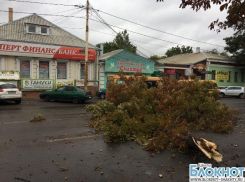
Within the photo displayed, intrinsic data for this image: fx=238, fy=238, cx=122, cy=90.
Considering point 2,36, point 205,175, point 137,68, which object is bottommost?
point 205,175

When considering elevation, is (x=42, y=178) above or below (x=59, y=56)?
below

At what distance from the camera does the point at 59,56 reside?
2338 centimetres

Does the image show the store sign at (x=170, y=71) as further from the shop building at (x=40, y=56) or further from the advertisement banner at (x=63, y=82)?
the advertisement banner at (x=63, y=82)

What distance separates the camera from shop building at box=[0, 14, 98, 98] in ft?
69.7

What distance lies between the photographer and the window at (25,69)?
22033 millimetres

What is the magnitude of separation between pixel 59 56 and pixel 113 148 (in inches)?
748

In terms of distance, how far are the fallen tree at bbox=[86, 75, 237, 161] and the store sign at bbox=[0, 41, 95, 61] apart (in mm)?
14012

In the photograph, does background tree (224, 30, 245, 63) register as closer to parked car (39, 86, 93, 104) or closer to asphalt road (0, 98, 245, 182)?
parked car (39, 86, 93, 104)

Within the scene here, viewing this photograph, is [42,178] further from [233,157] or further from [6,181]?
[233,157]

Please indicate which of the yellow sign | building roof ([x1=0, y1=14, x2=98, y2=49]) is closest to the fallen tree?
building roof ([x1=0, y1=14, x2=98, y2=49])

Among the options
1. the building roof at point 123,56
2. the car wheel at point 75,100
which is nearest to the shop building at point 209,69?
the building roof at point 123,56

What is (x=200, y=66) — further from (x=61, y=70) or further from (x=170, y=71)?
(x=61, y=70)

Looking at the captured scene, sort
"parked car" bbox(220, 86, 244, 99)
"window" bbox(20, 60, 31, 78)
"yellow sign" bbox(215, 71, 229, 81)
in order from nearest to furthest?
1. "window" bbox(20, 60, 31, 78)
2. "parked car" bbox(220, 86, 244, 99)
3. "yellow sign" bbox(215, 71, 229, 81)

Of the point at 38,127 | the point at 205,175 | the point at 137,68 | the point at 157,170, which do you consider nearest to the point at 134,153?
the point at 157,170
